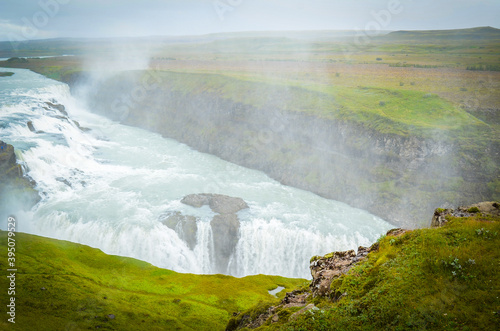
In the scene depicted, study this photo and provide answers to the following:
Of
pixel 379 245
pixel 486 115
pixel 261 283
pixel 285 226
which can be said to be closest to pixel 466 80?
pixel 486 115

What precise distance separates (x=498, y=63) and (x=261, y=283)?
104777 millimetres

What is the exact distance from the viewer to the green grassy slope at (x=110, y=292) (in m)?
21.0

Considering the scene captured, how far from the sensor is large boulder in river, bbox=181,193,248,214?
148 ft

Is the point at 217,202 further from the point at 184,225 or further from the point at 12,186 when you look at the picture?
the point at 12,186

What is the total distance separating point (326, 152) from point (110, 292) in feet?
155

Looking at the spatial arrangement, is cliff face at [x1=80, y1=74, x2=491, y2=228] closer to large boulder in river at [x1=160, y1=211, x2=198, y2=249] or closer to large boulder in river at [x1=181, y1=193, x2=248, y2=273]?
large boulder in river at [x1=181, y1=193, x2=248, y2=273]

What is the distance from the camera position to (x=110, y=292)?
83.7ft

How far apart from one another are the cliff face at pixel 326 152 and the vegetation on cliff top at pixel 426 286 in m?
38.8

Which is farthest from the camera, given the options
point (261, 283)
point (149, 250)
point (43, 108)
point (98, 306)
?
point (43, 108)

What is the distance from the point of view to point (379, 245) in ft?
48.5

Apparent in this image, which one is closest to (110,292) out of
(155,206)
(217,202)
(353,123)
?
(155,206)

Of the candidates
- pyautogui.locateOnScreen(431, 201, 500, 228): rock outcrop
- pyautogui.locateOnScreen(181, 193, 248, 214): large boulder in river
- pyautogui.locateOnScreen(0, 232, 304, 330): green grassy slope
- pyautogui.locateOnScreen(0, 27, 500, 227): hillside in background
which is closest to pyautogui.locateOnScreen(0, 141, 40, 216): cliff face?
pyautogui.locateOnScreen(0, 232, 304, 330): green grassy slope

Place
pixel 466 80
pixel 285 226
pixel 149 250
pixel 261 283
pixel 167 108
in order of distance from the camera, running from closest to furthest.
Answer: pixel 261 283, pixel 149 250, pixel 285 226, pixel 466 80, pixel 167 108

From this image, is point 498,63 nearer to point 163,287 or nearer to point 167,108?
point 167,108
